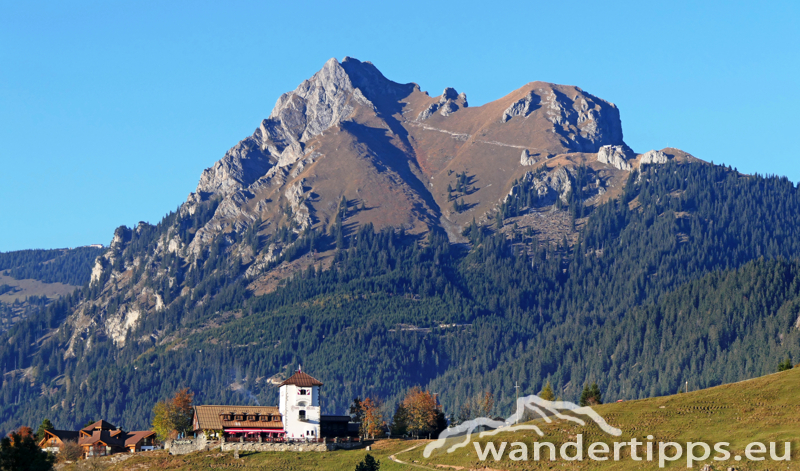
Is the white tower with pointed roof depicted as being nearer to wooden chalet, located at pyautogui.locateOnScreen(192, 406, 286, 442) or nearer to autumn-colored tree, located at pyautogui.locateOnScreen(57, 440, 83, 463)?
wooden chalet, located at pyautogui.locateOnScreen(192, 406, 286, 442)

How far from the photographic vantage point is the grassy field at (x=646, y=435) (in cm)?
13350

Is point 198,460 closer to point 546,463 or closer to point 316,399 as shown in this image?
point 316,399

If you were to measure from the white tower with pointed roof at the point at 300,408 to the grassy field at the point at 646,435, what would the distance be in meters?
18.6

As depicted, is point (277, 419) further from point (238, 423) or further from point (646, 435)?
point (646, 435)

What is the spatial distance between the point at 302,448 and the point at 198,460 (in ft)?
56.0

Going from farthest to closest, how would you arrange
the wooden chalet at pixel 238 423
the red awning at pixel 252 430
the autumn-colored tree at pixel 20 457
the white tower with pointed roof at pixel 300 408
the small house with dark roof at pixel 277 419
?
1. the white tower with pointed roof at pixel 300 408
2. the small house with dark roof at pixel 277 419
3. the red awning at pixel 252 430
4. the wooden chalet at pixel 238 423
5. the autumn-colored tree at pixel 20 457

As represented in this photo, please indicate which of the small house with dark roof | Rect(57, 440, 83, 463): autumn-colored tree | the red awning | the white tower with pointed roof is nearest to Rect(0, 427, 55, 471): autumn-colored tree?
the small house with dark roof

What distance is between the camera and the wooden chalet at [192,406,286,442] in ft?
621

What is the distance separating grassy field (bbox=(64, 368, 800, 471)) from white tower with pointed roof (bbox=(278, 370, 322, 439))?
61.0ft

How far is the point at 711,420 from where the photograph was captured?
484 ft

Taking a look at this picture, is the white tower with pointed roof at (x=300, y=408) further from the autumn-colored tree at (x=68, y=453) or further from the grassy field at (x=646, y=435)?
the autumn-colored tree at (x=68, y=453)

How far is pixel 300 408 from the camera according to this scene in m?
196

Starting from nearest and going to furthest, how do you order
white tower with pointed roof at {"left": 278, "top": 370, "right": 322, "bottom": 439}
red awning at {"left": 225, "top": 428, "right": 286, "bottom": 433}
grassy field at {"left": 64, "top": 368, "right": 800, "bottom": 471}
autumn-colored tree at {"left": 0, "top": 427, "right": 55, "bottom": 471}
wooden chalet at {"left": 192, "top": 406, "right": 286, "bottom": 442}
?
grassy field at {"left": 64, "top": 368, "right": 800, "bottom": 471}, autumn-colored tree at {"left": 0, "top": 427, "right": 55, "bottom": 471}, wooden chalet at {"left": 192, "top": 406, "right": 286, "bottom": 442}, red awning at {"left": 225, "top": 428, "right": 286, "bottom": 433}, white tower with pointed roof at {"left": 278, "top": 370, "right": 322, "bottom": 439}

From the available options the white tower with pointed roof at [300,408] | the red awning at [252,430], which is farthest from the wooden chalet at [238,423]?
the white tower with pointed roof at [300,408]
